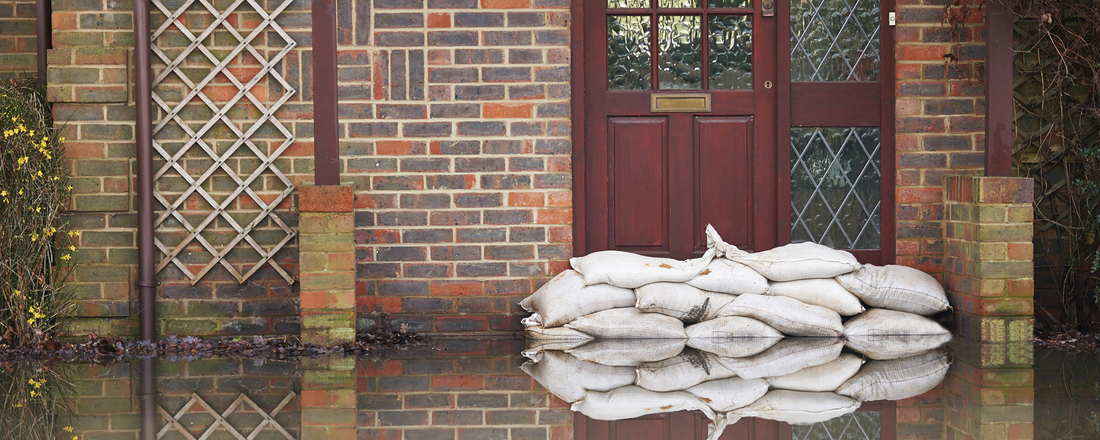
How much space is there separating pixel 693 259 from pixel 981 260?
145cm

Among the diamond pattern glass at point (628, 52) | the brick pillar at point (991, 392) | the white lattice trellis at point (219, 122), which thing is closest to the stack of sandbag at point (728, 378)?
the brick pillar at point (991, 392)

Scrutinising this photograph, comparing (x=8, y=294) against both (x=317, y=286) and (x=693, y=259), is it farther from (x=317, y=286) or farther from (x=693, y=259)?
(x=693, y=259)

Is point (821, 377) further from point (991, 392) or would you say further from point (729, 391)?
point (991, 392)

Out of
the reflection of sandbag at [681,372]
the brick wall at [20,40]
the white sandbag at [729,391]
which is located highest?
the brick wall at [20,40]

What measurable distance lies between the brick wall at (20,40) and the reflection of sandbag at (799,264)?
4042 millimetres

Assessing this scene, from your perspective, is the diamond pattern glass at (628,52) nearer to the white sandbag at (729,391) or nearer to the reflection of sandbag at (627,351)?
the reflection of sandbag at (627,351)

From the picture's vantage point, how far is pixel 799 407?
3.44 m

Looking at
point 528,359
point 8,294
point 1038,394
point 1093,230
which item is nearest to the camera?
point 1038,394

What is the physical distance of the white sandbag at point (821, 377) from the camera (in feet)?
12.4

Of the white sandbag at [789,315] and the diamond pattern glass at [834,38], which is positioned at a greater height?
the diamond pattern glass at [834,38]

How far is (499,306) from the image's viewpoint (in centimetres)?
527

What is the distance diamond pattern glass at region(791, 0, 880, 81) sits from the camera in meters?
5.39

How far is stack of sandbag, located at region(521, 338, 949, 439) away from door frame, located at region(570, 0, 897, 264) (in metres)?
0.79

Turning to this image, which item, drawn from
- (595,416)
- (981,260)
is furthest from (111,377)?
(981,260)
